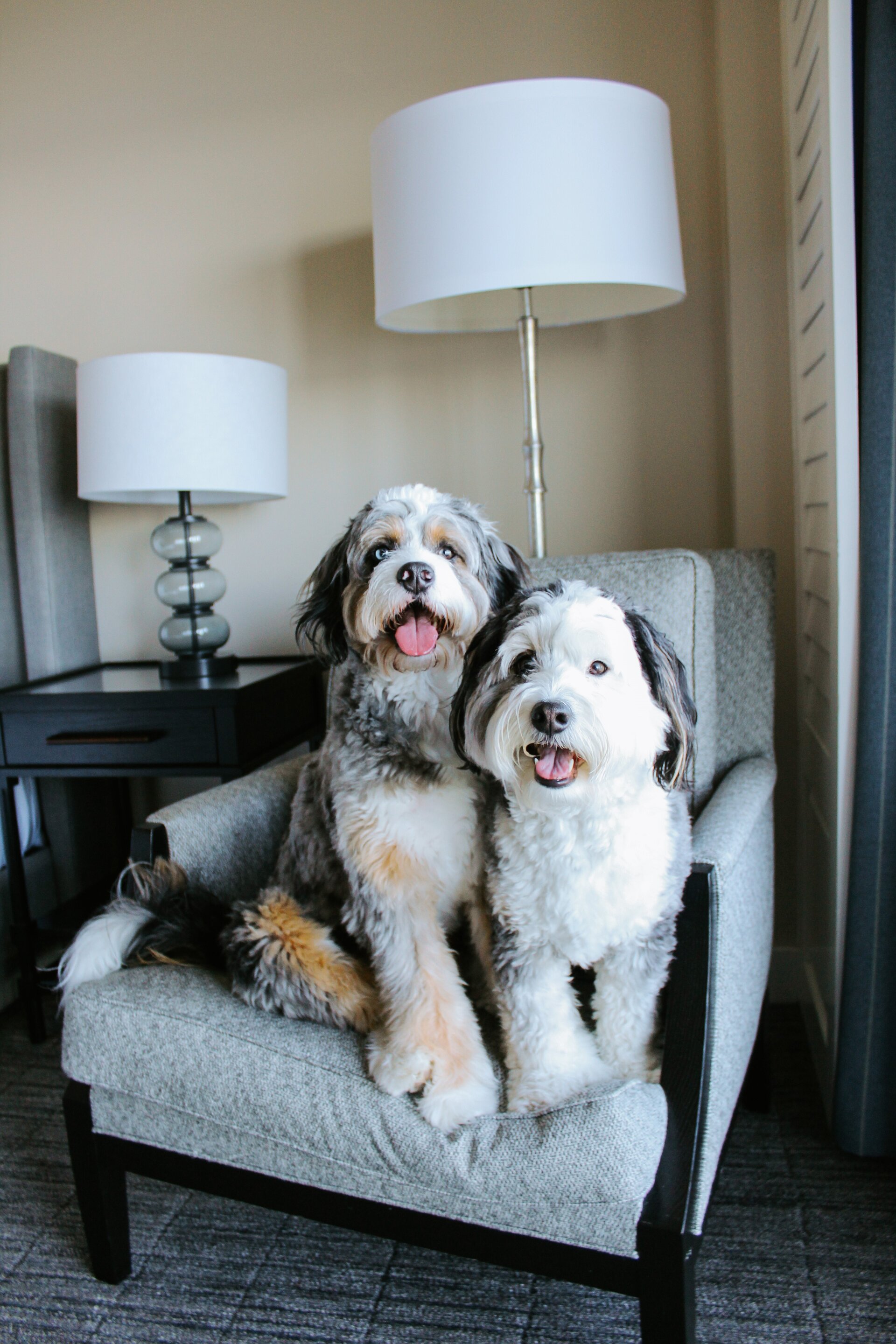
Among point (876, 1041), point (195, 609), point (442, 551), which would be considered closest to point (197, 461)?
point (195, 609)

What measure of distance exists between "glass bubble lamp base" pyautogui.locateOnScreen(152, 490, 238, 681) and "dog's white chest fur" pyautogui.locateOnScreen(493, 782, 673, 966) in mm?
1288

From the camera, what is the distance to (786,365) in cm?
211

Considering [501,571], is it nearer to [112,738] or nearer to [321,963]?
[321,963]

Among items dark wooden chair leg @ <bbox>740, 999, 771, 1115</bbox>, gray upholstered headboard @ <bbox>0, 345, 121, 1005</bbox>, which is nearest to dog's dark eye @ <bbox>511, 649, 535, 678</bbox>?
dark wooden chair leg @ <bbox>740, 999, 771, 1115</bbox>

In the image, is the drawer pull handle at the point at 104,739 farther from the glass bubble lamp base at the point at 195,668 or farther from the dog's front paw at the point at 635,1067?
the dog's front paw at the point at 635,1067

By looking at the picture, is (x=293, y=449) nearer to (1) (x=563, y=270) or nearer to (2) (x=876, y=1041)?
(1) (x=563, y=270)

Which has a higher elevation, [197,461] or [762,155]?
[762,155]

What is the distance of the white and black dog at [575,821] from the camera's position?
106cm

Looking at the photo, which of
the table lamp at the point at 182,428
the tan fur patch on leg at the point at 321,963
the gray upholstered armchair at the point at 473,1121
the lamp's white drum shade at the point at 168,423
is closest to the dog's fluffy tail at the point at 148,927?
the gray upholstered armchair at the point at 473,1121

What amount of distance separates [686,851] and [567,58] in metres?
1.92

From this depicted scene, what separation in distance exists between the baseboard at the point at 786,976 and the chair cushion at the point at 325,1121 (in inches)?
51.4

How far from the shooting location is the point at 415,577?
1.19m

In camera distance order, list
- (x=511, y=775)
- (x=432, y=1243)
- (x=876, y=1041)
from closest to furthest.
→ (x=511, y=775), (x=432, y=1243), (x=876, y=1041)

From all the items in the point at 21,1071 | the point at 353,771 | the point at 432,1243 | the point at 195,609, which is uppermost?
the point at 195,609
